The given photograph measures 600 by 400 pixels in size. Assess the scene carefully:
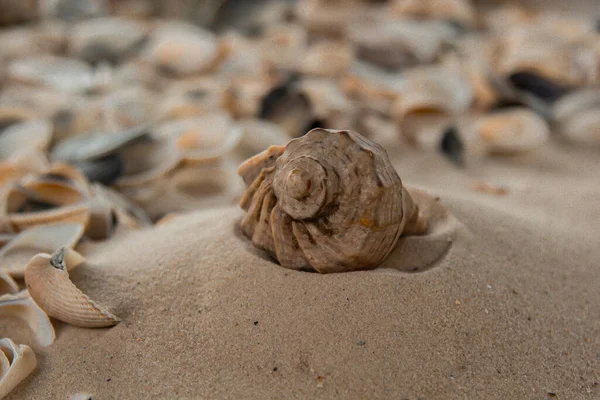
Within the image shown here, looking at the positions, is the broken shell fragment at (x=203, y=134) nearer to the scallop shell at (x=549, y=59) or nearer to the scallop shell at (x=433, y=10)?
the scallop shell at (x=549, y=59)

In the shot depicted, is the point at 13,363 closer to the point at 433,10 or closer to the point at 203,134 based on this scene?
the point at 203,134

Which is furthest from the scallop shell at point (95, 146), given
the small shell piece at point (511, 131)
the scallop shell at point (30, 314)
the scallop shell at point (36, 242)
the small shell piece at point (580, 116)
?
the small shell piece at point (580, 116)

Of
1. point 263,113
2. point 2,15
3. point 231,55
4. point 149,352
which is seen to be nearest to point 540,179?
point 263,113

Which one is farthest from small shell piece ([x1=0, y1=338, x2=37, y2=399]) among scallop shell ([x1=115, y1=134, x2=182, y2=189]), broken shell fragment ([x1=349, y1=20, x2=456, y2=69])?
broken shell fragment ([x1=349, y1=20, x2=456, y2=69])

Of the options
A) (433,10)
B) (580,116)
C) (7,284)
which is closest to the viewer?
(7,284)

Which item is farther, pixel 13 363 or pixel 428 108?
pixel 428 108

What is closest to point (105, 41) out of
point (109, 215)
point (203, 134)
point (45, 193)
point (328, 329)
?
point (203, 134)
